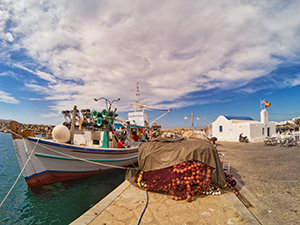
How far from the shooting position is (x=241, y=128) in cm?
2348

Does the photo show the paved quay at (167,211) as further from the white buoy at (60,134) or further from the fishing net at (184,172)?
the white buoy at (60,134)

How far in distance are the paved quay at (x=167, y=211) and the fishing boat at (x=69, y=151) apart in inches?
92.2

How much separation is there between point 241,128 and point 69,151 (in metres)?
23.9

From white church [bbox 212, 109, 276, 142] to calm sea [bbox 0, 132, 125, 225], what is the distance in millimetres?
21019

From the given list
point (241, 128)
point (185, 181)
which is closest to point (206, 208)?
point (185, 181)

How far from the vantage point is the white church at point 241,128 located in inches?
898

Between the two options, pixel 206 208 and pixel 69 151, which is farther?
pixel 69 151

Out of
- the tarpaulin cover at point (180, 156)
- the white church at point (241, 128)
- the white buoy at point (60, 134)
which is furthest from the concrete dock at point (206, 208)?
the white church at point (241, 128)

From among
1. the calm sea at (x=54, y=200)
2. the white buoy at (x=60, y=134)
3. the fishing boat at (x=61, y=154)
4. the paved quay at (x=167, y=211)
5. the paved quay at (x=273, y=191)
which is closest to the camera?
the paved quay at (x=167, y=211)

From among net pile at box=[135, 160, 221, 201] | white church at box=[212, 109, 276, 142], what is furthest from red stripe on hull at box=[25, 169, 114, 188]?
white church at box=[212, 109, 276, 142]

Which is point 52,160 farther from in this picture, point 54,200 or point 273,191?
point 273,191

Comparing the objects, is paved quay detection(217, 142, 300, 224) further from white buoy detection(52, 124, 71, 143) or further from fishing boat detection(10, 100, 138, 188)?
white buoy detection(52, 124, 71, 143)

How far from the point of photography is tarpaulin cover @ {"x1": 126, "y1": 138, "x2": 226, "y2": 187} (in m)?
5.32

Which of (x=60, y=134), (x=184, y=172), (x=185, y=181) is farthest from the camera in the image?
(x=60, y=134)
